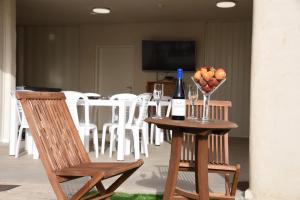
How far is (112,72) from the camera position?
9359 millimetres

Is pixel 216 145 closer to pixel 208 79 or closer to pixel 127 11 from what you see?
pixel 208 79

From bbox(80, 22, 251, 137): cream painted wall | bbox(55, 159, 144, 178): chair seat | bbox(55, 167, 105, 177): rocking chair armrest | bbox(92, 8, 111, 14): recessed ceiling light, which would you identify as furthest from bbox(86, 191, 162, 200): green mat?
bbox(80, 22, 251, 137): cream painted wall

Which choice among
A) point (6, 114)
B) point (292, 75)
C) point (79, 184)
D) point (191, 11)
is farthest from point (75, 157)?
point (191, 11)

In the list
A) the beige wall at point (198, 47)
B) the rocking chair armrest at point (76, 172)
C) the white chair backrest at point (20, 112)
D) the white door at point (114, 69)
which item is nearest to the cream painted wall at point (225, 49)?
the beige wall at point (198, 47)

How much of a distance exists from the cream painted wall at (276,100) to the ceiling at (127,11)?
3845 millimetres

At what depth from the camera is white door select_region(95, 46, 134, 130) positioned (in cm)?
921

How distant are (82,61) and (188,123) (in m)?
7.53

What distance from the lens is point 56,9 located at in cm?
768

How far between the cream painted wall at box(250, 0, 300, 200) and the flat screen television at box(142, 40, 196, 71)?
5.42 metres

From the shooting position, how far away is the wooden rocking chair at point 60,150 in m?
2.21

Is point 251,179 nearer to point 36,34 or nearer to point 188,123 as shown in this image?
point 188,123

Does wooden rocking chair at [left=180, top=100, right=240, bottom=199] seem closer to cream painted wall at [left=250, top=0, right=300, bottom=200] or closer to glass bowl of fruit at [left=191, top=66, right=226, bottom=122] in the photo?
cream painted wall at [left=250, top=0, right=300, bottom=200]

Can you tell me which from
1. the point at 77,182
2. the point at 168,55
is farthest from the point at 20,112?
the point at 168,55

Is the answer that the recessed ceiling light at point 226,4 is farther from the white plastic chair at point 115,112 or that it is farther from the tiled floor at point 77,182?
the tiled floor at point 77,182
